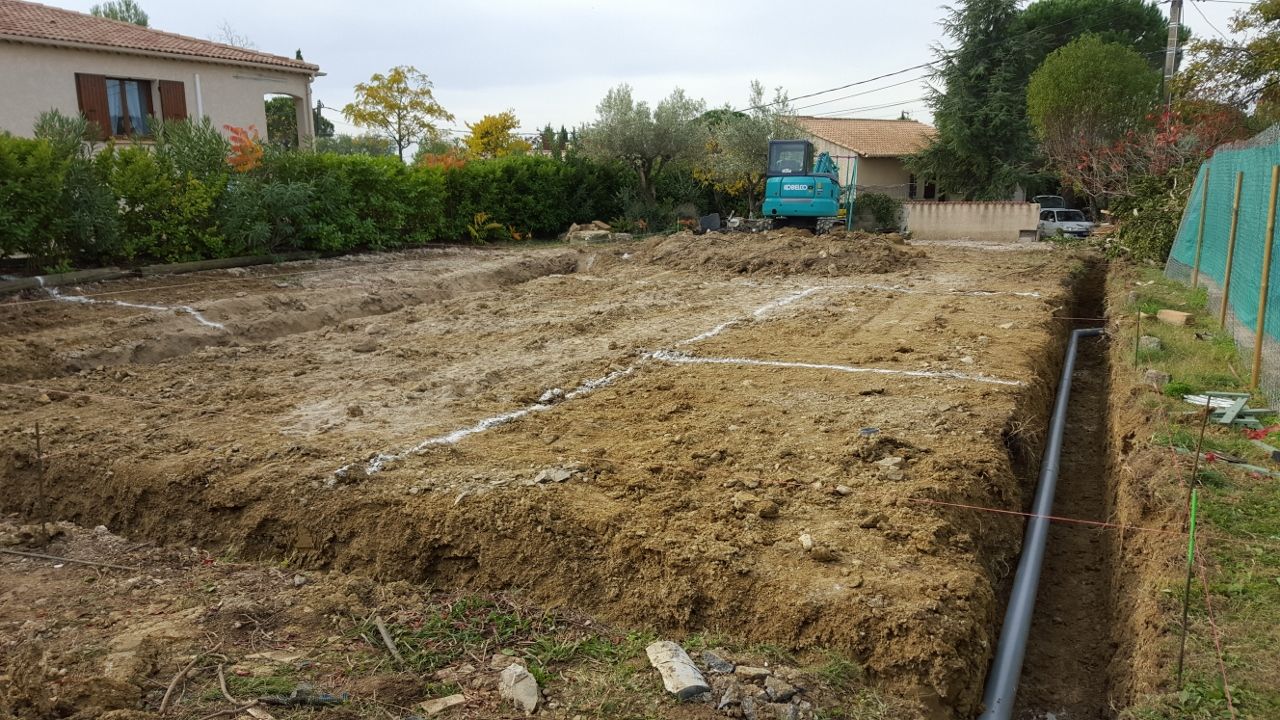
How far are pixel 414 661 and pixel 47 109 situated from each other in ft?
68.3

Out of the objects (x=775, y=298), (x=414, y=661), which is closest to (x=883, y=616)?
(x=414, y=661)

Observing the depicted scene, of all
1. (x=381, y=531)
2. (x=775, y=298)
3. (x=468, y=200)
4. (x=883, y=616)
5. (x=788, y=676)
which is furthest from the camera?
(x=468, y=200)

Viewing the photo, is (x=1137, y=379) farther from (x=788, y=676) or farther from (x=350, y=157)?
(x=350, y=157)

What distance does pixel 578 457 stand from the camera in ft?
17.2

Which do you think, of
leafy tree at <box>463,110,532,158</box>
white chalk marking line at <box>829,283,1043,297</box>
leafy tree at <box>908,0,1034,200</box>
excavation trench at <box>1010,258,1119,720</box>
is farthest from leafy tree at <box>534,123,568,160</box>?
excavation trench at <box>1010,258,1119,720</box>

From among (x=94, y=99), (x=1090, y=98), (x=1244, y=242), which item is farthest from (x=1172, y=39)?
(x=94, y=99)

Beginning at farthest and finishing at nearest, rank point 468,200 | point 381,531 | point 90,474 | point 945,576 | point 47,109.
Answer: point 468,200 < point 47,109 < point 90,474 < point 381,531 < point 945,576

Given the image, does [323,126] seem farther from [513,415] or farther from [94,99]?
[513,415]

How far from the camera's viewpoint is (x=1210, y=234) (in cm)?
1095

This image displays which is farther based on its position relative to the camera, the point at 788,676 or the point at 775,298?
the point at 775,298

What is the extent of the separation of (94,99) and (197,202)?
362 inches

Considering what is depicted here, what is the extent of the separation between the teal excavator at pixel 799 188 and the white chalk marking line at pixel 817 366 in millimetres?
14496

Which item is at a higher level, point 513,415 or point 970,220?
point 970,220

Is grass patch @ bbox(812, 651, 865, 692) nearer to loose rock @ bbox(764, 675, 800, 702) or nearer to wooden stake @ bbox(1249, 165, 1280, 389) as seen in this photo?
loose rock @ bbox(764, 675, 800, 702)
